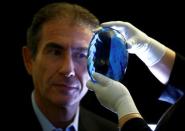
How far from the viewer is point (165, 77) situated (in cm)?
152

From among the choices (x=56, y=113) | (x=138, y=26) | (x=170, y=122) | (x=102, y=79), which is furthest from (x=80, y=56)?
(x=138, y=26)

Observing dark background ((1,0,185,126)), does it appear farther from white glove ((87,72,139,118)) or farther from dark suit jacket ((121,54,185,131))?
dark suit jacket ((121,54,185,131))

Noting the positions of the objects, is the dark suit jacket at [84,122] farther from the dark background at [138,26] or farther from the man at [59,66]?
the dark background at [138,26]

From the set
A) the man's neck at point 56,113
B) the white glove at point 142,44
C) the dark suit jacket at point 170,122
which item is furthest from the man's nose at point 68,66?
the dark suit jacket at point 170,122

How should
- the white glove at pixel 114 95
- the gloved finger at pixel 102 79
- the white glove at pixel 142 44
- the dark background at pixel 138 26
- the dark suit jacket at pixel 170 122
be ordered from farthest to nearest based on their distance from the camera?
the dark background at pixel 138 26
the white glove at pixel 142 44
the gloved finger at pixel 102 79
the white glove at pixel 114 95
the dark suit jacket at pixel 170 122

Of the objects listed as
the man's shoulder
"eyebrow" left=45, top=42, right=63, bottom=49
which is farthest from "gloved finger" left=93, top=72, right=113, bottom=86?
the man's shoulder

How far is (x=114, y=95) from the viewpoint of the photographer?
4.60 ft

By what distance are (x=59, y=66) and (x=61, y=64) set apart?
0.5 inches

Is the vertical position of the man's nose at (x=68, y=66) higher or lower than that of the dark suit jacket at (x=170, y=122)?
lower

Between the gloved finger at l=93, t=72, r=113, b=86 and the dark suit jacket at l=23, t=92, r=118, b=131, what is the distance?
0.52 meters

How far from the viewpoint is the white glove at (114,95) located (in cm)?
134

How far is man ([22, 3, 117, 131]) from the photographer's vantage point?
1812 mm

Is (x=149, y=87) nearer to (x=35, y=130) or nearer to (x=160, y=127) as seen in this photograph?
(x=35, y=130)

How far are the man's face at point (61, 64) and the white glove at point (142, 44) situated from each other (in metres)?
0.29
